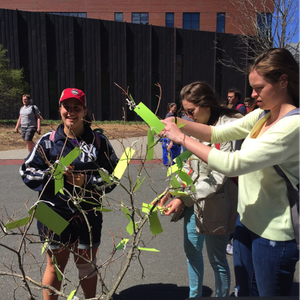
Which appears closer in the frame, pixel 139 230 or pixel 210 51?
pixel 139 230

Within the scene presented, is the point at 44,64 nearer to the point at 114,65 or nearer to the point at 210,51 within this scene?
the point at 114,65

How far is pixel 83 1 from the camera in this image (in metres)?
29.9

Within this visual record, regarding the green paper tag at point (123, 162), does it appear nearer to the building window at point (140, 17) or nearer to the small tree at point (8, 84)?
the small tree at point (8, 84)

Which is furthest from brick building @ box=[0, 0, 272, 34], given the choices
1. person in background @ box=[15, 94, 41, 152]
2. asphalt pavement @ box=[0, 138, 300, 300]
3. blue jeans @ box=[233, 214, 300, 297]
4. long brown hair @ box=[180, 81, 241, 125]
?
blue jeans @ box=[233, 214, 300, 297]

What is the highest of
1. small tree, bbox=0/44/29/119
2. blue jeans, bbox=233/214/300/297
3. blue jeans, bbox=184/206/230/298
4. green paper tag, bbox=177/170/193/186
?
small tree, bbox=0/44/29/119

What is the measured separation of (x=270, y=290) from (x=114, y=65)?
20.9 meters

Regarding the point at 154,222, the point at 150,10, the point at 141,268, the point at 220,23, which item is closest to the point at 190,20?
the point at 220,23

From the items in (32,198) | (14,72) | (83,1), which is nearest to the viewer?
(32,198)

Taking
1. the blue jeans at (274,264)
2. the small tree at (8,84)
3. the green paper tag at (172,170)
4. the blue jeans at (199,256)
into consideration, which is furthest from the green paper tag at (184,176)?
the small tree at (8,84)

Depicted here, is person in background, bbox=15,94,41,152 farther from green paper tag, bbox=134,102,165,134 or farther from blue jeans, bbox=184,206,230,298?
green paper tag, bbox=134,102,165,134

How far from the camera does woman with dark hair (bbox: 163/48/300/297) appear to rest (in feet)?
4.69

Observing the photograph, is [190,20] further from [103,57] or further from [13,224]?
[13,224]

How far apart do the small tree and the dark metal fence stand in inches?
33.3

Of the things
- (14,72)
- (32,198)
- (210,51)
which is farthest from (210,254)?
(210,51)
